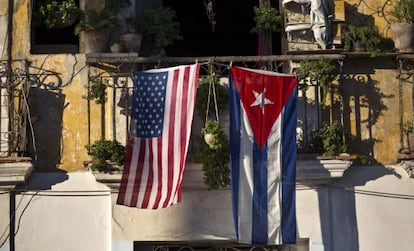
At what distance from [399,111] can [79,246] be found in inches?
190

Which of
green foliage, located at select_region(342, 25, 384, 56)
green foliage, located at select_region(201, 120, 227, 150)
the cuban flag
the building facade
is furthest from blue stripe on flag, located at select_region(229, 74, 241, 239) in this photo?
green foliage, located at select_region(342, 25, 384, 56)

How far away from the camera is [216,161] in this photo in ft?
42.1

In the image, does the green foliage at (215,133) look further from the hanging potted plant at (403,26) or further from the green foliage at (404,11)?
the green foliage at (404,11)

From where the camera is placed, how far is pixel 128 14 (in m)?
13.8

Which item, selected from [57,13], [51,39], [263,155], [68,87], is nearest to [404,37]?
[263,155]

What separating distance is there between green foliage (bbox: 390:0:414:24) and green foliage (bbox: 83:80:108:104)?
14.0 ft

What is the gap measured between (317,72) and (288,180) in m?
1.63

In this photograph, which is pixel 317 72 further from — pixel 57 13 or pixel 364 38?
pixel 57 13

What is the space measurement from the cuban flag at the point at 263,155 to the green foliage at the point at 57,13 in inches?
101

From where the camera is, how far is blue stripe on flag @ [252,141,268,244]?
12.5 m

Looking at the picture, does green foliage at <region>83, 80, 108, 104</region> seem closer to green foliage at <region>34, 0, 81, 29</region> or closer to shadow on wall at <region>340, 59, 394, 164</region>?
green foliage at <region>34, 0, 81, 29</region>

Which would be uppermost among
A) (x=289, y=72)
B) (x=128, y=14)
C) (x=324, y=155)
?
(x=128, y=14)

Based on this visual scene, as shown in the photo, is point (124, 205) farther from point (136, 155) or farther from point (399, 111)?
point (399, 111)

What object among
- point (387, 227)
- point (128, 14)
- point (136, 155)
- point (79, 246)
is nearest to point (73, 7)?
point (128, 14)
